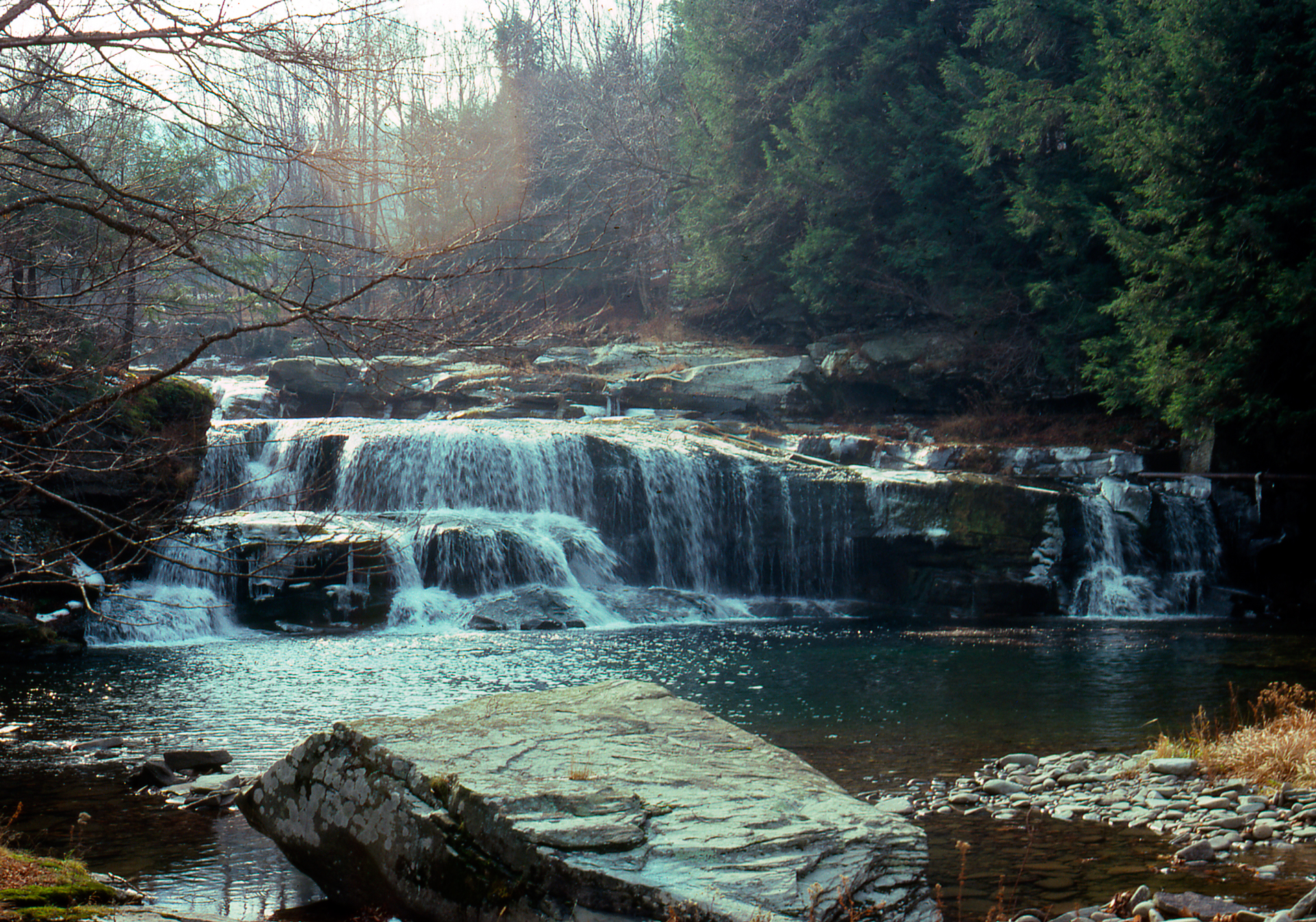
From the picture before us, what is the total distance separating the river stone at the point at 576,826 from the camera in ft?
10.6

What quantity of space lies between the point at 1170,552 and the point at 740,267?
13597mm

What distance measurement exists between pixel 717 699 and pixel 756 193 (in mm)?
19087

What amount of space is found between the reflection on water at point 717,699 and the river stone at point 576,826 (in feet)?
2.49

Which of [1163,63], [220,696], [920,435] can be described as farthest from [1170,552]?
[220,696]

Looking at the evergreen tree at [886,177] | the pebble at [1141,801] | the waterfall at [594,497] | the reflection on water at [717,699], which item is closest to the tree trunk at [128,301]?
the reflection on water at [717,699]

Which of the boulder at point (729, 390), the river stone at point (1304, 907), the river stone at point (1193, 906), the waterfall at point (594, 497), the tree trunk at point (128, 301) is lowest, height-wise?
the river stone at point (1193, 906)

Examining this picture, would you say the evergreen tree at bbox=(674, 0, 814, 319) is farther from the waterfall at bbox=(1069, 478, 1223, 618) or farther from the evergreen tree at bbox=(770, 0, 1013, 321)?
the waterfall at bbox=(1069, 478, 1223, 618)

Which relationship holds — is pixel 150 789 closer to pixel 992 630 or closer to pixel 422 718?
pixel 422 718

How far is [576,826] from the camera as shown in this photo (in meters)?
3.47

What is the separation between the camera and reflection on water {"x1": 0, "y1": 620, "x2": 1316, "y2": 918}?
16.6 ft

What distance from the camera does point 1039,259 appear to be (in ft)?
68.8

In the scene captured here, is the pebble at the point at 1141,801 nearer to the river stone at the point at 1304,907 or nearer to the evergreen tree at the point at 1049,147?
the river stone at the point at 1304,907

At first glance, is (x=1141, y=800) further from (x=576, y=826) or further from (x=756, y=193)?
(x=756, y=193)

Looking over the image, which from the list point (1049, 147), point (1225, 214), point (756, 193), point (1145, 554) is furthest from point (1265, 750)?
point (756, 193)
